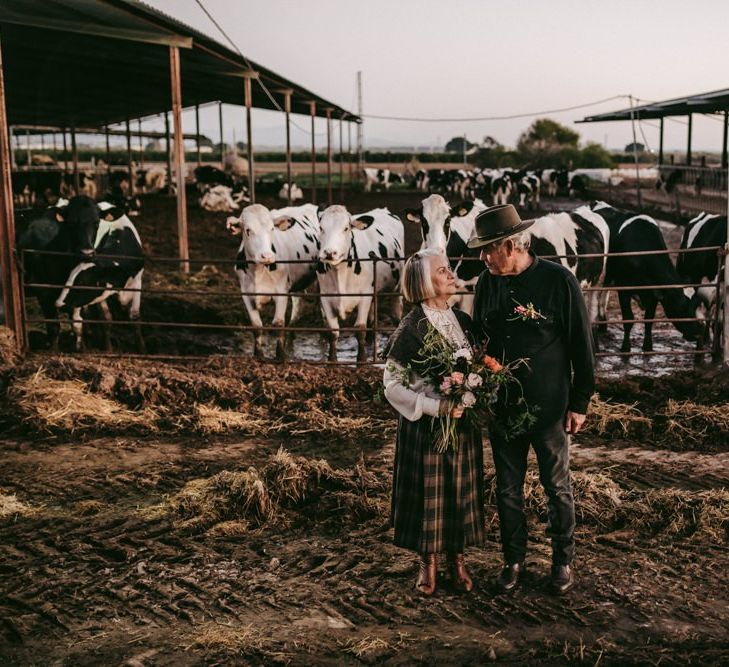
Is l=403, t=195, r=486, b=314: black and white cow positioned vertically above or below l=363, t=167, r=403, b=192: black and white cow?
below

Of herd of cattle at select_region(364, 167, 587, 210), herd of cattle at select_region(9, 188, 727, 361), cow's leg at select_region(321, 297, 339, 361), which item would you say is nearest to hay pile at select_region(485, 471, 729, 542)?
herd of cattle at select_region(9, 188, 727, 361)

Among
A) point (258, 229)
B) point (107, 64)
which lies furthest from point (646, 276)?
point (107, 64)

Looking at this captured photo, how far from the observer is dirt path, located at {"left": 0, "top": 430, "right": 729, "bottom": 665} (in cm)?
359

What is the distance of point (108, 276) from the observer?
978cm

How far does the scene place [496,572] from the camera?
4.29 metres

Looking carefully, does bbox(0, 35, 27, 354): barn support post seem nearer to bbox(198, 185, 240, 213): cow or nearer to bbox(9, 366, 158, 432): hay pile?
bbox(9, 366, 158, 432): hay pile

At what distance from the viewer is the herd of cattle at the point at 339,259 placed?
9078mm

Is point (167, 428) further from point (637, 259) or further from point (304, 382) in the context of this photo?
point (637, 259)

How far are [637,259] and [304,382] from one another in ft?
15.4

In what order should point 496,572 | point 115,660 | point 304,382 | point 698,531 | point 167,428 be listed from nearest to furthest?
1. point 115,660
2. point 496,572
3. point 698,531
4. point 167,428
5. point 304,382

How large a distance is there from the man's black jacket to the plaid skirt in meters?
0.38

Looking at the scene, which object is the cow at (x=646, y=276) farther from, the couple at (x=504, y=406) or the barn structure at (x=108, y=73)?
the barn structure at (x=108, y=73)

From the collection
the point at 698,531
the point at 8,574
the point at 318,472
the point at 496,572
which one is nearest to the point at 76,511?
the point at 8,574

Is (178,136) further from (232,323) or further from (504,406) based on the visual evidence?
(504,406)
